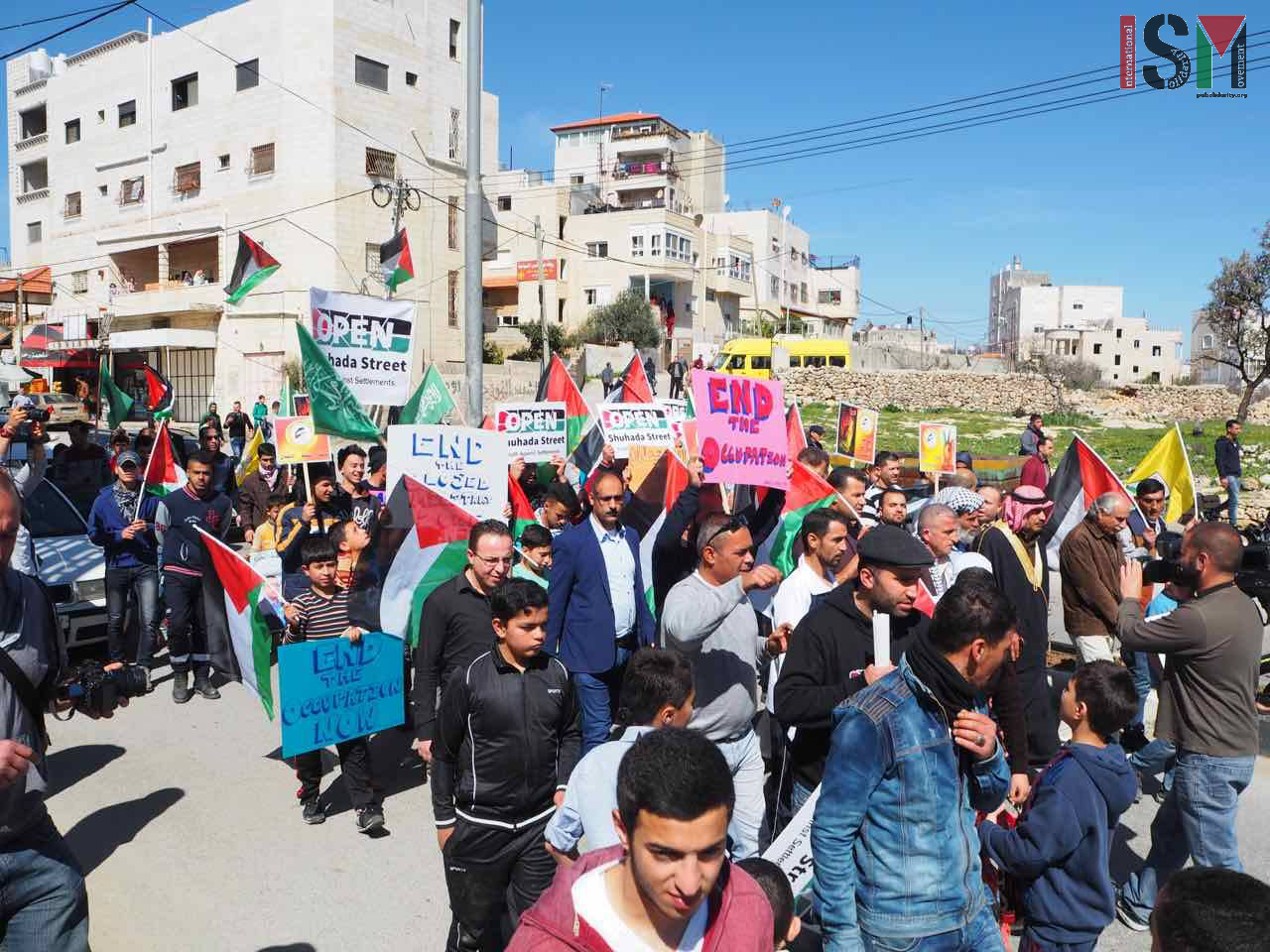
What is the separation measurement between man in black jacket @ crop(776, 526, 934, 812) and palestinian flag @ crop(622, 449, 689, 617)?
2969mm

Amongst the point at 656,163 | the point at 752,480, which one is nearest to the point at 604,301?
the point at 656,163

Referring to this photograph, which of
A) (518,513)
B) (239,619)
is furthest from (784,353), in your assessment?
(239,619)

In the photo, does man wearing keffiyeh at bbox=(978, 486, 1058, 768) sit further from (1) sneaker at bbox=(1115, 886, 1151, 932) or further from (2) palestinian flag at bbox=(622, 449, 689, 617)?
(2) palestinian flag at bbox=(622, 449, 689, 617)

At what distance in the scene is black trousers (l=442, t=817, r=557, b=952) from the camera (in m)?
3.75

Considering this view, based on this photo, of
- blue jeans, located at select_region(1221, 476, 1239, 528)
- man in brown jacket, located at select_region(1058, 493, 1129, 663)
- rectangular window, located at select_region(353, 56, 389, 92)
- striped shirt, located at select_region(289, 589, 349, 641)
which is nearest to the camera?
striped shirt, located at select_region(289, 589, 349, 641)

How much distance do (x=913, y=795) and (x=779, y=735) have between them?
8.45 ft

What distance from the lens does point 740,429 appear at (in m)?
6.55

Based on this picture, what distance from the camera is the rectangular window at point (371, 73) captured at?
124ft

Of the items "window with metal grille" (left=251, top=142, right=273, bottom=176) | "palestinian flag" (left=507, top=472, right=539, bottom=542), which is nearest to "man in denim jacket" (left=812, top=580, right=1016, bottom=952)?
"palestinian flag" (left=507, top=472, right=539, bottom=542)

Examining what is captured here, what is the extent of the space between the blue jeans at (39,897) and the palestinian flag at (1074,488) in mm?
6805

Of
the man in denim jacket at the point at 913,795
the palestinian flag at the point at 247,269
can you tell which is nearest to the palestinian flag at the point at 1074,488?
the man in denim jacket at the point at 913,795

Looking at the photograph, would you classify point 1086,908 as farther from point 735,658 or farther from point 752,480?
point 752,480

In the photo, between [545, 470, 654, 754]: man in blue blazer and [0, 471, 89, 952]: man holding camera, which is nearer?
[0, 471, 89, 952]: man holding camera

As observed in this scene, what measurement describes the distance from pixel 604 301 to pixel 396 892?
55277mm
